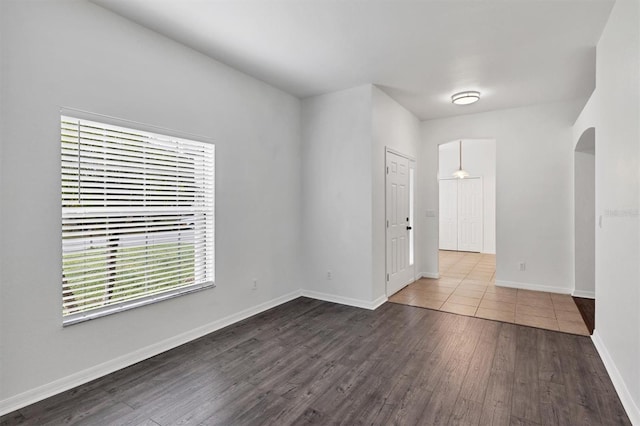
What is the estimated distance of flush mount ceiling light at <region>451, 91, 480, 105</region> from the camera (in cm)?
445

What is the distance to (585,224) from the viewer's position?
4.69 metres

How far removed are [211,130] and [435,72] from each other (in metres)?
2.67

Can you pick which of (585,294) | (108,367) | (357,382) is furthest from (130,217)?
(585,294)

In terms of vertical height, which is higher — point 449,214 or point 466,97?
point 466,97

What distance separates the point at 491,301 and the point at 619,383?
2214mm

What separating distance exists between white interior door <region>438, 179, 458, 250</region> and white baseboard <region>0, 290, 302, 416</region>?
7.44 metres

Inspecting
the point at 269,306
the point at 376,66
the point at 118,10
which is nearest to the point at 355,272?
the point at 269,306

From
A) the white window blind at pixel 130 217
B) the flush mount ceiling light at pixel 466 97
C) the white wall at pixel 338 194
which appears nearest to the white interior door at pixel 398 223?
the white wall at pixel 338 194

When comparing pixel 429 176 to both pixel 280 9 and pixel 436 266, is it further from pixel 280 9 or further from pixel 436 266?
pixel 280 9

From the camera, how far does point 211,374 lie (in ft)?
8.57

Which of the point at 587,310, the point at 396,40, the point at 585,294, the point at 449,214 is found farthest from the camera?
the point at 449,214

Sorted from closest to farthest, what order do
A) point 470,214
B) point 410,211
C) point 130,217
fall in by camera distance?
point 130,217 < point 410,211 < point 470,214

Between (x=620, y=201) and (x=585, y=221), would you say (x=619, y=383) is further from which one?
(x=585, y=221)

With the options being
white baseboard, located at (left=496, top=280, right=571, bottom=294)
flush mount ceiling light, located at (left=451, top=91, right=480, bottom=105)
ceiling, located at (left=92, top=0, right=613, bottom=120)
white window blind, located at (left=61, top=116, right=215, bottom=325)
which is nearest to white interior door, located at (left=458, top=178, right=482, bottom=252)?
white baseboard, located at (left=496, top=280, right=571, bottom=294)
